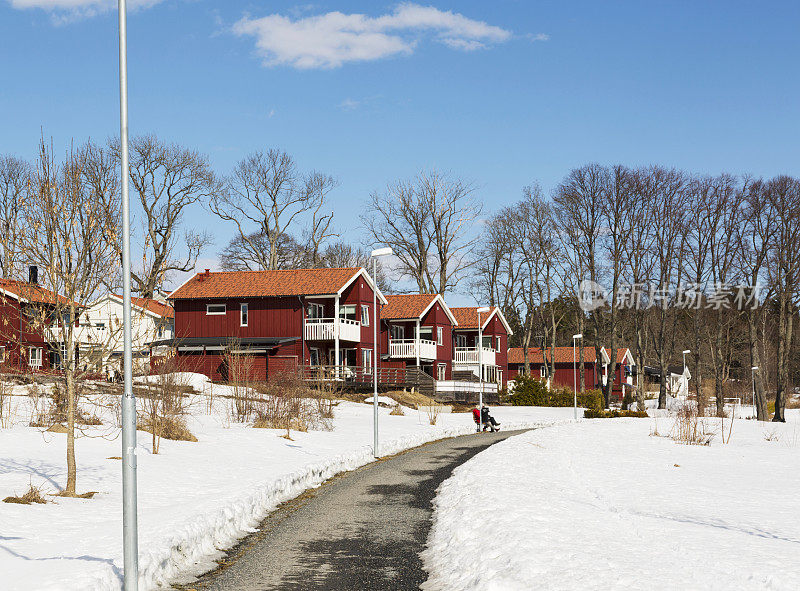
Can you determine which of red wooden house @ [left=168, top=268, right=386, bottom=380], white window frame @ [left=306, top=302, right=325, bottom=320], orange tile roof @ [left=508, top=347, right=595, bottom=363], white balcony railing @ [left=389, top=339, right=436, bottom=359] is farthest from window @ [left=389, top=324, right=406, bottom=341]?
orange tile roof @ [left=508, top=347, right=595, bottom=363]

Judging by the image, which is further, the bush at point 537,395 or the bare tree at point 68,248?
the bush at point 537,395

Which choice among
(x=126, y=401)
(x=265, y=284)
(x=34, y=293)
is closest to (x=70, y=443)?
(x=34, y=293)

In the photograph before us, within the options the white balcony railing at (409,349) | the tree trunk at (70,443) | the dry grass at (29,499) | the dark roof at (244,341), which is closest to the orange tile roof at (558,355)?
the white balcony railing at (409,349)

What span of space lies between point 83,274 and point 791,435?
106 feet

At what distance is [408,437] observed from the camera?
28.9 m

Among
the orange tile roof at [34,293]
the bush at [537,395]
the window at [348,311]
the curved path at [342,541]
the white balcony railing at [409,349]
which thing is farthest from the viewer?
the white balcony railing at [409,349]

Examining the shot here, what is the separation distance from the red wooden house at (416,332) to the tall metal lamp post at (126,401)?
5040 cm

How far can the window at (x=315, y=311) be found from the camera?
5091 cm

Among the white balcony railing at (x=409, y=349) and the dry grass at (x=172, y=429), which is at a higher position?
the white balcony railing at (x=409, y=349)

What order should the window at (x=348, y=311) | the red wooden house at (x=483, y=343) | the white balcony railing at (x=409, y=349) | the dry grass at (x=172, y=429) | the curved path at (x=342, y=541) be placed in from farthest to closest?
the red wooden house at (x=483, y=343), the white balcony railing at (x=409, y=349), the window at (x=348, y=311), the dry grass at (x=172, y=429), the curved path at (x=342, y=541)

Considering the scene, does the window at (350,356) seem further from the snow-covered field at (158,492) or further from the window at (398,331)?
the snow-covered field at (158,492)

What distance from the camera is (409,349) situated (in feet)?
195

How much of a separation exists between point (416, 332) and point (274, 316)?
13.6m

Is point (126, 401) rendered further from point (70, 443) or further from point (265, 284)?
point (265, 284)
